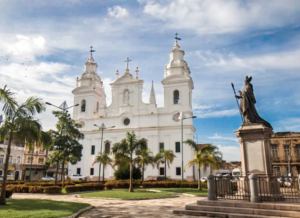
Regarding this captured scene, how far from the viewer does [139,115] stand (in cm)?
4359

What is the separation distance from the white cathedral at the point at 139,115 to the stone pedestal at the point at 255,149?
28.5 meters

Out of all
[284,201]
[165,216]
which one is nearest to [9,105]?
[165,216]

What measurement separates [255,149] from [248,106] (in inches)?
78.0

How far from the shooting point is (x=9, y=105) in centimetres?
1244

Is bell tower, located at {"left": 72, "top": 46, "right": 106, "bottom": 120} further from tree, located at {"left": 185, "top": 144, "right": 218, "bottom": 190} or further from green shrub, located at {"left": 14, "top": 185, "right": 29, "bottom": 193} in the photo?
tree, located at {"left": 185, "top": 144, "right": 218, "bottom": 190}

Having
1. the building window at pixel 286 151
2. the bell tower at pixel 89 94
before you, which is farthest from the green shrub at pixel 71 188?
the building window at pixel 286 151

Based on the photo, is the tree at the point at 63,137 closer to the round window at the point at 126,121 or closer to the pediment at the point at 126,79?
the round window at the point at 126,121

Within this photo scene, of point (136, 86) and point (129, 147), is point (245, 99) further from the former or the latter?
point (136, 86)

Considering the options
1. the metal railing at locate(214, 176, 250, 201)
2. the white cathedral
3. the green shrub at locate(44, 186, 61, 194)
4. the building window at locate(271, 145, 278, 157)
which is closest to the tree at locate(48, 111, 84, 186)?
the green shrub at locate(44, 186, 61, 194)

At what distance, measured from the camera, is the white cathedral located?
134 feet

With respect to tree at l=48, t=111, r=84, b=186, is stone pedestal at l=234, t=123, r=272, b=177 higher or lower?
lower

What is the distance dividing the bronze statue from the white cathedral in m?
28.3

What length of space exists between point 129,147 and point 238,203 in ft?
46.0

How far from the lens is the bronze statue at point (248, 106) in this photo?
11508 mm
